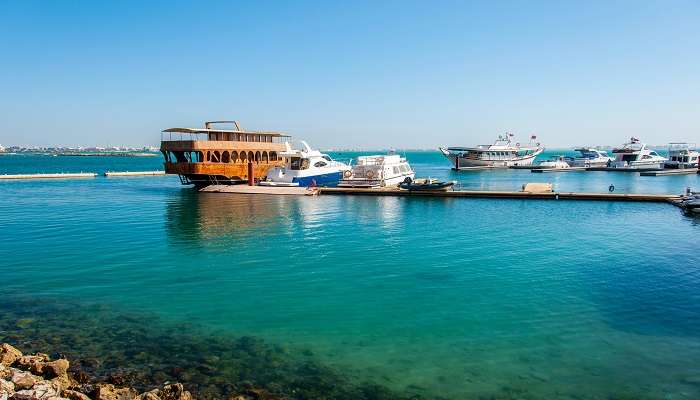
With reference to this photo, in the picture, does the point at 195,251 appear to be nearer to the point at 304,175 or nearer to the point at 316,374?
the point at 316,374

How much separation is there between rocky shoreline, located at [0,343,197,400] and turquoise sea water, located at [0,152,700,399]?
10.8 feet

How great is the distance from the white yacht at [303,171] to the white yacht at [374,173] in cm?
163

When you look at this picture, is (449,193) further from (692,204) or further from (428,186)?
(692,204)

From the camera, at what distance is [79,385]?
8.80 metres

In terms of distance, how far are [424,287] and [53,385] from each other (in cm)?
1070

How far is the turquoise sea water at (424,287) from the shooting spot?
10070 mm

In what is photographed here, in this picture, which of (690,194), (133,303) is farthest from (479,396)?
(690,194)

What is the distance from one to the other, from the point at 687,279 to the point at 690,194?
74.3 ft

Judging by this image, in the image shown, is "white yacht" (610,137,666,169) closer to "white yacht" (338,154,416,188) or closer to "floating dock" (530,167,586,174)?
"floating dock" (530,167,586,174)

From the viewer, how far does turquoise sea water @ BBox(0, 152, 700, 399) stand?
10070 millimetres

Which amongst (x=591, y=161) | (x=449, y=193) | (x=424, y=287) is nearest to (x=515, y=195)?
(x=449, y=193)

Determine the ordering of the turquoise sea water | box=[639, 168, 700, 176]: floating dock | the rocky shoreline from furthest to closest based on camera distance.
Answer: box=[639, 168, 700, 176]: floating dock, the turquoise sea water, the rocky shoreline

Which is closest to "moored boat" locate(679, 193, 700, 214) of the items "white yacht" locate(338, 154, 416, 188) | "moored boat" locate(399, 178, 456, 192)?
"moored boat" locate(399, 178, 456, 192)

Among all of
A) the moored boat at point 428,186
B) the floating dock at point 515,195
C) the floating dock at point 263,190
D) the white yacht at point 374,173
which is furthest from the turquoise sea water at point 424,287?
the white yacht at point 374,173
